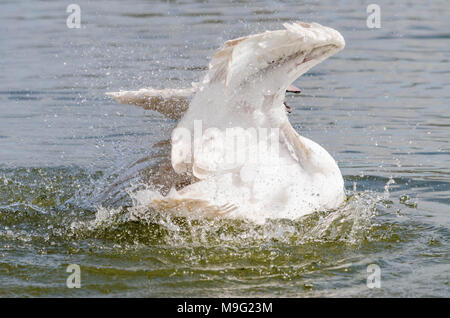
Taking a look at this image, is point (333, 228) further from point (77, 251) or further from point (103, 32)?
point (103, 32)

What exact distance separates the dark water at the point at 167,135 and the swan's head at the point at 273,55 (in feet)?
3.51

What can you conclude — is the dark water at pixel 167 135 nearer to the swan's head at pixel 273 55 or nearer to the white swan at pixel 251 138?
the white swan at pixel 251 138

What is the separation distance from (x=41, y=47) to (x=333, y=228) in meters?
9.14

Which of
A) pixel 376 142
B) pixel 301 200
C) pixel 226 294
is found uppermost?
pixel 376 142

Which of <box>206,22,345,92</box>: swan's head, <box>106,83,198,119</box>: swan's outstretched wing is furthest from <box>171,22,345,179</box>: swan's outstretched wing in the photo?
<box>106,83,198,119</box>: swan's outstretched wing

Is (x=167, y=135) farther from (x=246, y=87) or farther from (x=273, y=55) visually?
(x=273, y=55)

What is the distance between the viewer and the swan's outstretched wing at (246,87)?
5363mm

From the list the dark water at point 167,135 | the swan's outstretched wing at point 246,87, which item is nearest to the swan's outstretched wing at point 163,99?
the dark water at point 167,135

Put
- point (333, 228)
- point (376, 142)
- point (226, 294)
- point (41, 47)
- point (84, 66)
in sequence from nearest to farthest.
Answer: point (226, 294)
point (333, 228)
point (376, 142)
point (84, 66)
point (41, 47)

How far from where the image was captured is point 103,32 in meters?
15.0

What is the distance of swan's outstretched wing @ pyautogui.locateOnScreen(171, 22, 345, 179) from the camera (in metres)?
5.36

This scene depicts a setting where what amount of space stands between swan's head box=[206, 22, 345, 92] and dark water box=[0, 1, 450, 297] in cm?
107

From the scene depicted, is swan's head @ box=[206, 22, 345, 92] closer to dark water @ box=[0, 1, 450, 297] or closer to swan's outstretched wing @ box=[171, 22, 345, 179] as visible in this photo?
swan's outstretched wing @ box=[171, 22, 345, 179]

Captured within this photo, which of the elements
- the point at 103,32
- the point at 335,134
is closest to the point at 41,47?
the point at 103,32
